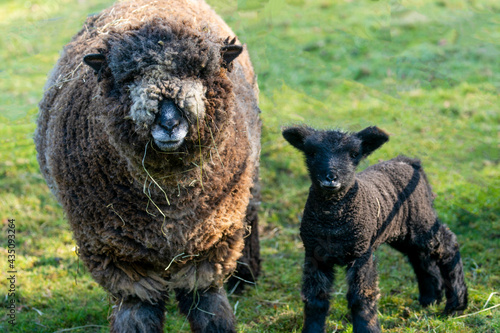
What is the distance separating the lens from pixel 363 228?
429 centimetres

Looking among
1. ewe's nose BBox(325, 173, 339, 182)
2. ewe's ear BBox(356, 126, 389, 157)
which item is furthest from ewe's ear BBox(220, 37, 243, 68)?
ewe's ear BBox(356, 126, 389, 157)

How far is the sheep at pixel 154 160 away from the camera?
141 inches

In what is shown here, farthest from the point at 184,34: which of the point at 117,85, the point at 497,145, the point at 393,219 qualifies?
the point at 497,145

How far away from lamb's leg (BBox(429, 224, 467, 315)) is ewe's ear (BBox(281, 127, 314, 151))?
1.67 meters

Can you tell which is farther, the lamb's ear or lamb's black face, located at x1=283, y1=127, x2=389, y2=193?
lamb's black face, located at x1=283, y1=127, x2=389, y2=193

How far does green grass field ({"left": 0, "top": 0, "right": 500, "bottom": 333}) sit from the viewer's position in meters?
5.61

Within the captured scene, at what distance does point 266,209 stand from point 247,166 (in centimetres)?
343

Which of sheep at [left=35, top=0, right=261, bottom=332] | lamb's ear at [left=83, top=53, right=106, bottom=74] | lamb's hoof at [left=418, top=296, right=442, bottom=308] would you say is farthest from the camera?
lamb's hoof at [left=418, top=296, right=442, bottom=308]

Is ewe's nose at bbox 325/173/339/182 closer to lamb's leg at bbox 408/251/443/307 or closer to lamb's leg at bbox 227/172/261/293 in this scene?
lamb's leg at bbox 408/251/443/307

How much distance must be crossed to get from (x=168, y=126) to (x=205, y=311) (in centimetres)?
197

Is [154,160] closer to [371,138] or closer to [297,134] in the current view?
[297,134]

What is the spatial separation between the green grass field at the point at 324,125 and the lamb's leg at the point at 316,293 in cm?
60

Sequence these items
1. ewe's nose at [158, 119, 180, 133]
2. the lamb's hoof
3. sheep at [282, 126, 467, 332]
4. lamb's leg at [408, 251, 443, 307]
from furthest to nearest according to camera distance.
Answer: the lamb's hoof
lamb's leg at [408, 251, 443, 307]
sheep at [282, 126, 467, 332]
ewe's nose at [158, 119, 180, 133]

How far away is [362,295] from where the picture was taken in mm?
4270
